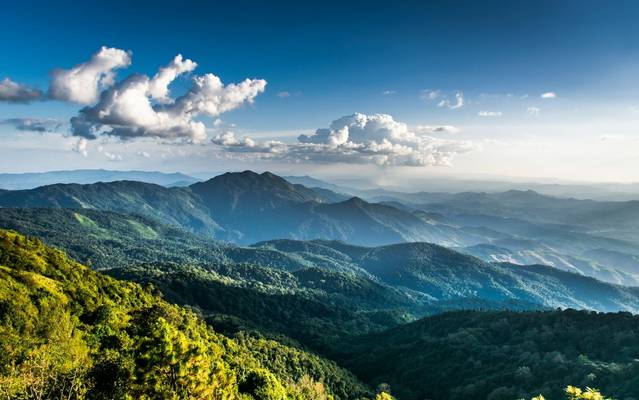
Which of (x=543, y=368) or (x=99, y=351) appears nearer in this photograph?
(x=99, y=351)

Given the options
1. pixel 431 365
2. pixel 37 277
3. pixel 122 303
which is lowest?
pixel 431 365

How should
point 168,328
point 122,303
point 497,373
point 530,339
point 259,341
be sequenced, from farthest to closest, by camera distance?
1. point 530,339
2. point 259,341
3. point 497,373
4. point 122,303
5. point 168,328

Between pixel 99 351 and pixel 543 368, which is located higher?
pixel 99 351

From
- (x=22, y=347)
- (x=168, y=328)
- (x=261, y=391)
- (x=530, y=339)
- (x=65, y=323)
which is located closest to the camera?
(x=168, y=328)

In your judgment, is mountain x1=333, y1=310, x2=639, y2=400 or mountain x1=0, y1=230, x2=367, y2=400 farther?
mountain x1=333, y1=310, x2=639, y2=400

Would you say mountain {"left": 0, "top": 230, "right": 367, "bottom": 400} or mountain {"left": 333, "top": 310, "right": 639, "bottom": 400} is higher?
mountain {"left": 0, "top": 230, "right": 367, "bottom": 400}

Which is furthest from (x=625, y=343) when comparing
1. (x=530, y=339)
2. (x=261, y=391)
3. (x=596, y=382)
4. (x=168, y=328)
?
(x=168, y=328)

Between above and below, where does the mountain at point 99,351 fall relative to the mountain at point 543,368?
above

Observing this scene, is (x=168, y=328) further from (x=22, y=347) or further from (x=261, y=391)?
(x=261, y=391)
